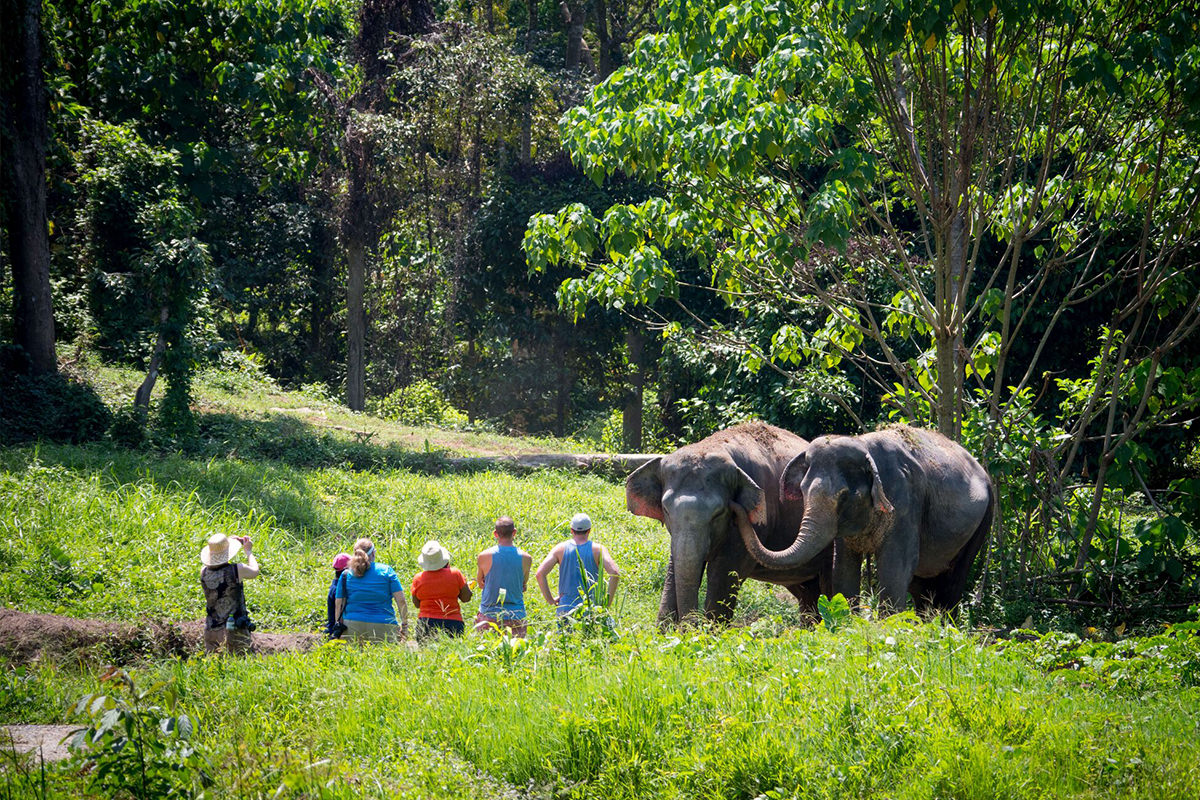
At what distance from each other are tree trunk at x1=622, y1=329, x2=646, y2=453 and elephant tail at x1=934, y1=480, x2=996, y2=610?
1469 cm

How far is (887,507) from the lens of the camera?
343 inches

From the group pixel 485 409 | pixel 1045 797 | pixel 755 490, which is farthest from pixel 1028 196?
pixel 485 409

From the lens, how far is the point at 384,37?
74.3 ft

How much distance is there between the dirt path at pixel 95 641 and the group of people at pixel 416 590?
271 millimetres

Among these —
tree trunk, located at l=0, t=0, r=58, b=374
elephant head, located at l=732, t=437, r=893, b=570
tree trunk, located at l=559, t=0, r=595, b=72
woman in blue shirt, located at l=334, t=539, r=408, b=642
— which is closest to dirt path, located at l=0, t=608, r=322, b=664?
woman in blue shirt, located at l=334, t=539, r=408, b=642

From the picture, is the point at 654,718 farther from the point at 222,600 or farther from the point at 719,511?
the point at 222,600

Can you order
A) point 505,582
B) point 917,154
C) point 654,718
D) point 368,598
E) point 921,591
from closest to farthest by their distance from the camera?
point 654,718 → point 368,598 → point 505,582 → point 921,591 → point 917,154

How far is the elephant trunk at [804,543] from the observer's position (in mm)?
8531

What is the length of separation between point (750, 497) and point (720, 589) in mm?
873

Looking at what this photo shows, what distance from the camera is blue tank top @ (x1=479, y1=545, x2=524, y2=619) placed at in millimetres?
8555

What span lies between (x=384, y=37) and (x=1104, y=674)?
788 inches

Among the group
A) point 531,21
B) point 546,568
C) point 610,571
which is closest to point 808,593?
point 610,571

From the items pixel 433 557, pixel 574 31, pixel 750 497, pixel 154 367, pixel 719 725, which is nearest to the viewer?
pixel 719 725

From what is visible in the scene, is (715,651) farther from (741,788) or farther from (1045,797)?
(1045,797)
